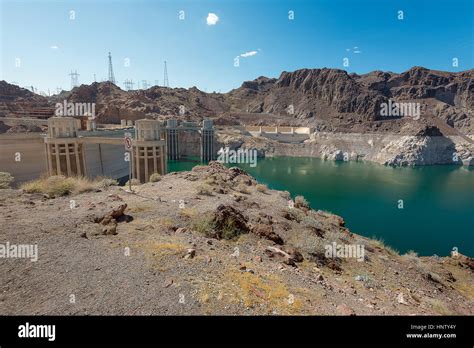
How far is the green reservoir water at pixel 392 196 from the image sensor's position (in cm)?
2023

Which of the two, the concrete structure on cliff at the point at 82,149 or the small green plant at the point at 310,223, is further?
the concrete structure on cliff at the point at 82,149

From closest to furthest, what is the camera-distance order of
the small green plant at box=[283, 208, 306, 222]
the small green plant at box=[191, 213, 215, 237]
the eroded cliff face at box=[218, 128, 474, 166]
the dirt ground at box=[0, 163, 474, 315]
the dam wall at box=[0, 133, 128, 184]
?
the dirt ground at box=[0, 163, 474, 315], the small green plant at box=[191, 213, 215, 237], the small green plant at box=[283, 208, 306, 222], the dam wall at box=[0, 133, 128, 184], the eroded cliff face at box=[218, 128, 474, 166]

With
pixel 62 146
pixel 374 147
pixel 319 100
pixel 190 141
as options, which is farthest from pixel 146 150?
pixel 319 100

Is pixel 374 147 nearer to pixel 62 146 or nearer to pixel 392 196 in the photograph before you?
pixel 392 196

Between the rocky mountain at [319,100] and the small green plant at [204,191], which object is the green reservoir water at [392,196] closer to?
the small green plant at [204,191]

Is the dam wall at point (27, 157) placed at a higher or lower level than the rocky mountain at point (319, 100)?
lower

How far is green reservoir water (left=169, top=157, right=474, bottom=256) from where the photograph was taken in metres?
20.2

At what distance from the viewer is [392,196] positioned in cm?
3325

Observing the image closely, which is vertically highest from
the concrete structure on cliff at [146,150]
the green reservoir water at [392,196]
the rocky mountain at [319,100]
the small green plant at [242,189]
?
the rocky mountain at [319,100]

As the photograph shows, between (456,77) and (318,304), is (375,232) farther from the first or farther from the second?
(456,77)

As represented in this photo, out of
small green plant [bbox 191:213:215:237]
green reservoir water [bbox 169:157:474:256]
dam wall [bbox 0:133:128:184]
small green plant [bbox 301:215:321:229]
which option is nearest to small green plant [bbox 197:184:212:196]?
small green plant [bbox 191:213:215:237]

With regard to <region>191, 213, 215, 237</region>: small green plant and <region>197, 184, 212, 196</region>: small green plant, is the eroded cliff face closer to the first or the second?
<region>197, 184, 212, 196</region>: small green plant

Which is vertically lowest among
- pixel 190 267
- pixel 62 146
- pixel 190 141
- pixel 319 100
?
pixel 190 267

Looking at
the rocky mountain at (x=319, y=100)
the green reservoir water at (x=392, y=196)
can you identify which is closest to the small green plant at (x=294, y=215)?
the green reservoir water at (x=392, y=196)
